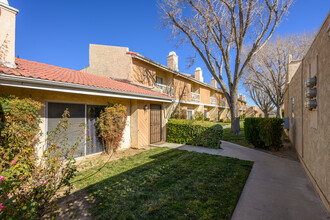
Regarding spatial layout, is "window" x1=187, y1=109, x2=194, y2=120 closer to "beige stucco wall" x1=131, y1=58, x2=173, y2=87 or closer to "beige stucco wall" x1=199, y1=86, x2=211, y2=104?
"beige stucco wall" x1=199, y1=86, x2=211, y2=104

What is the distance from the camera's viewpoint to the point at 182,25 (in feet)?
40.9

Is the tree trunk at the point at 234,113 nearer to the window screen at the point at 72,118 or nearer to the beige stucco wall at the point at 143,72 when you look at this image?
the beige stucco wall at the point at 143,72

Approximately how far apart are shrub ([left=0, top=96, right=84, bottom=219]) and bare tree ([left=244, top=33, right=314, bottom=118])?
66.0ft

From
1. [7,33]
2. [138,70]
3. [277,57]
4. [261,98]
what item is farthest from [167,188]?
[261,98]

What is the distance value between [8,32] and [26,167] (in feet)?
16.6

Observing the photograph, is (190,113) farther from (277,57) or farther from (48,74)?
(48,74)

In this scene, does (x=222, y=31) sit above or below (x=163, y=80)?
above

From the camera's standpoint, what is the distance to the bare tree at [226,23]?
10.9 metres

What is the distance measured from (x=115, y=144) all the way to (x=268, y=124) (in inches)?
305

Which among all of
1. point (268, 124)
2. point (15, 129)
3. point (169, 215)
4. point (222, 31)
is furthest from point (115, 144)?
point (222, 31)

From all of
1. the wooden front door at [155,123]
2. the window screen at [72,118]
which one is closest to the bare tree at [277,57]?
the wooden front door at [155,123]

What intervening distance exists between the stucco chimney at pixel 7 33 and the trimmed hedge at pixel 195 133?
8.22m

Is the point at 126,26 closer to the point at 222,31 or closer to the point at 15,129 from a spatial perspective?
the point at 222,31

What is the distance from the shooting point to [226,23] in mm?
12453
